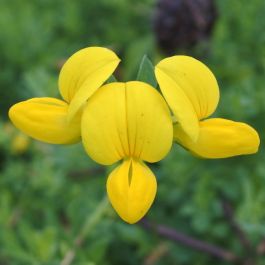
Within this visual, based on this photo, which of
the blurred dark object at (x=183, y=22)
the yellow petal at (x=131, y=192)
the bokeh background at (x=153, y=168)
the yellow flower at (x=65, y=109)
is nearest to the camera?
the yellow petal at (x=131, y=192)

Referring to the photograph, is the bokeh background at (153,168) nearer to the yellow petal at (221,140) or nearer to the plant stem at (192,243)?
the plant stem at (192,243)

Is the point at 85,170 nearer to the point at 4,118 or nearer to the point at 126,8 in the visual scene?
the point at 4,118

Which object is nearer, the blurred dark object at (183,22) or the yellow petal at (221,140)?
the yellow petal at (221,140)

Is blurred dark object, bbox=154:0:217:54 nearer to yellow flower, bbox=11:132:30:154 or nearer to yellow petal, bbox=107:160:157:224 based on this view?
yellow flower, bbox=11:132:30:154

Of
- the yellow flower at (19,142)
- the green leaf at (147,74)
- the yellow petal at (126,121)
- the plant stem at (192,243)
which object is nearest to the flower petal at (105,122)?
the yellow petal at (126,121)

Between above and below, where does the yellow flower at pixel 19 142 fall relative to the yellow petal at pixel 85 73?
below

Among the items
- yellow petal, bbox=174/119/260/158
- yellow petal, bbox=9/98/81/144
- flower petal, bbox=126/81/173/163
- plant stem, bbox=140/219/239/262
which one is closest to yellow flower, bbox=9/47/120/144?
yellow petal, bbox=9/98/81/144
